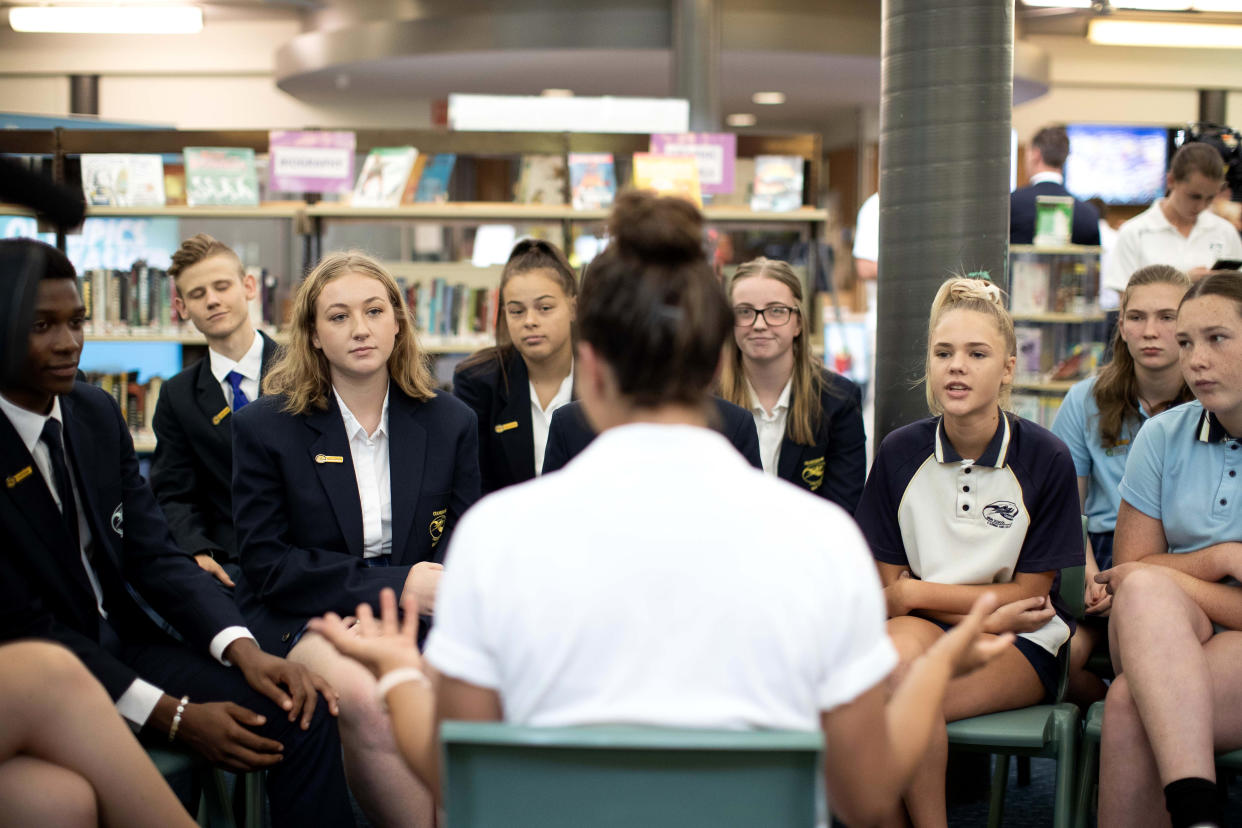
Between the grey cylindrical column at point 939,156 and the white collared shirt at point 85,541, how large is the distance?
1809 millimetres

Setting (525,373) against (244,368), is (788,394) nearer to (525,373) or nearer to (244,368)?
(525,373)

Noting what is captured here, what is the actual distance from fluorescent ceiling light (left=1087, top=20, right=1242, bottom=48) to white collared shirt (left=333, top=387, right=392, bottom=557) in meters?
8.02

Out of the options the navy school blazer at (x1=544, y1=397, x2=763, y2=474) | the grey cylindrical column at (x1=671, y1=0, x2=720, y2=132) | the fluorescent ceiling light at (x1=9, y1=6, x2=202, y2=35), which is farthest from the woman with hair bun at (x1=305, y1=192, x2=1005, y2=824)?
the fluorescent ceiling light at (x1=9, y1=6, x2=202, y2=35)

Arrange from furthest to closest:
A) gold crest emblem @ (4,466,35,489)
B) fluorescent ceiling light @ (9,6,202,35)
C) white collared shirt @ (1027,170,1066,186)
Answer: fluorescent ceiling light @ (9,6,202,35) < white collared shirt @ (1027,170,1066,186) < gold crest emblem @ (4,466,35,489)

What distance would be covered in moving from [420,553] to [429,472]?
0.18 meters

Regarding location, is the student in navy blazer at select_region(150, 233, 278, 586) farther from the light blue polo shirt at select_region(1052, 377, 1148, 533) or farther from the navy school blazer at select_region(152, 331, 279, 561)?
the light blue polo shirt at select_region(1052, 377, 1148, 533)

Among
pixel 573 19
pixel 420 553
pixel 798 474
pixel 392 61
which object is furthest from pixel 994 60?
pixel 392 61

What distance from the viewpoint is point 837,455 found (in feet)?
10.1

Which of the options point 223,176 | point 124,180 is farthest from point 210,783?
point 124,180

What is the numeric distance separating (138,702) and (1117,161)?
10638mm

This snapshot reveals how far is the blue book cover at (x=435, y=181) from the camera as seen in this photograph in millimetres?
5266

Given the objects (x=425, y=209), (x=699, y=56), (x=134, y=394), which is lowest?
(x=134, y=394)

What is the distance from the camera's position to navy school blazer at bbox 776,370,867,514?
9.96 ft

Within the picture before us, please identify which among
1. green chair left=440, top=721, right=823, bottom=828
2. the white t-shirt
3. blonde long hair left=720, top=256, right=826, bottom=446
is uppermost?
blonde long hair left=720, top=256, right=826, bottom=446
